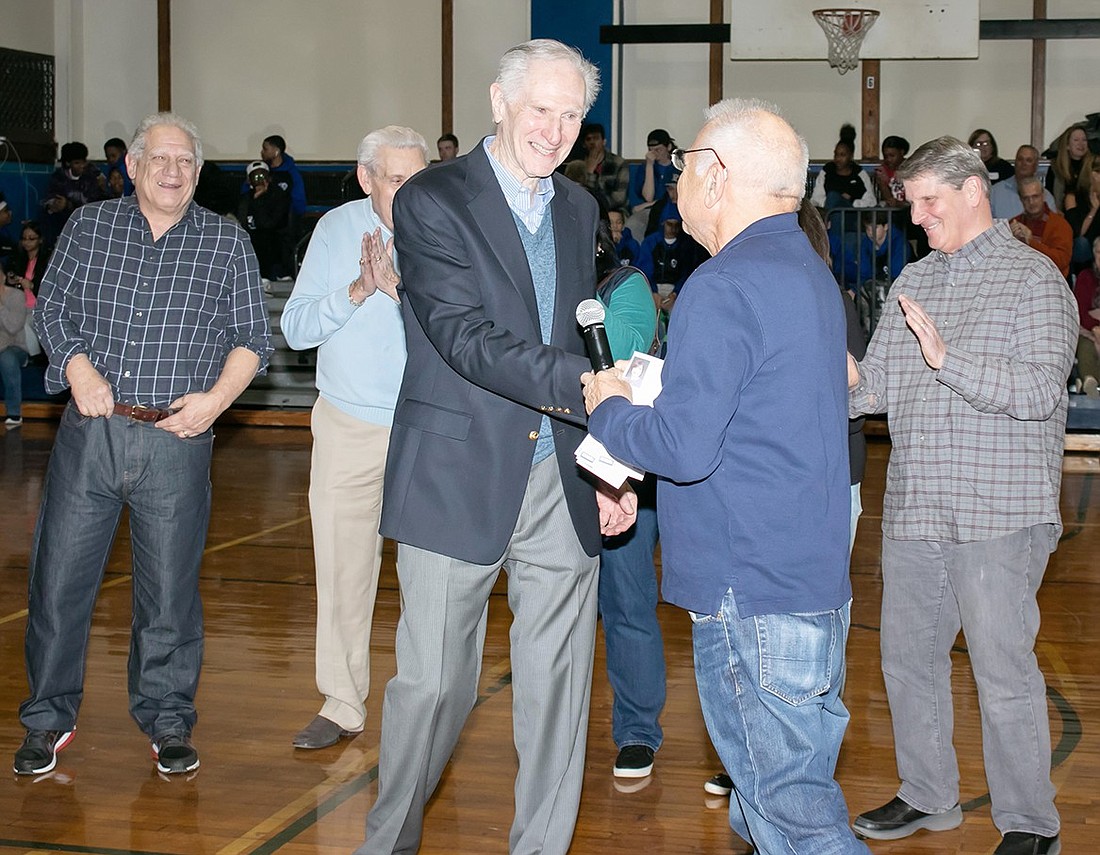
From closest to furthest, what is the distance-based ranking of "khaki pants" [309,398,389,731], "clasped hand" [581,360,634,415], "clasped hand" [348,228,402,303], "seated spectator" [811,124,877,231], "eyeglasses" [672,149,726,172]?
"eyeglasses" [672,149,726,172] → "clasped hand" [581,360,634,415] → "clasped hand" [348,228,402,303] → "khaki pants" [309,398,389,731] → "seated spectator" [811,124,877,231]

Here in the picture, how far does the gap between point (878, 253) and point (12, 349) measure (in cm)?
745

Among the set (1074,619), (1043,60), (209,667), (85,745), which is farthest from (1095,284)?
(85,745)

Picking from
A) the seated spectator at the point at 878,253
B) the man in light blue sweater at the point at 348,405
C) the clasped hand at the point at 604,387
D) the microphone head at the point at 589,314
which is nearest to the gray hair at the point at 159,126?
the man in light blue sweater at the point at 348,405

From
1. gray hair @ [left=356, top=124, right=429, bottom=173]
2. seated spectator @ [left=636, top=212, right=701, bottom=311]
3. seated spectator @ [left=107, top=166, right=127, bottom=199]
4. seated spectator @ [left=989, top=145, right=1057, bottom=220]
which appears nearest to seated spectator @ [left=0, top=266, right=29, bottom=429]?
seated spectator @ [left=107, top=166, right=127, bottom=199]

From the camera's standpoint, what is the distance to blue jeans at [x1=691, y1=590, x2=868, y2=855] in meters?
2.41

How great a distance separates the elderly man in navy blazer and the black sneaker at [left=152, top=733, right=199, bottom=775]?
1047 millimetres

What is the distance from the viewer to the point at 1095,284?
1122 centimetres

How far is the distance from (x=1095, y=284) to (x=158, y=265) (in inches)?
361

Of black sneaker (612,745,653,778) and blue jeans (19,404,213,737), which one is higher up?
blue jeans (19,404,213,737)

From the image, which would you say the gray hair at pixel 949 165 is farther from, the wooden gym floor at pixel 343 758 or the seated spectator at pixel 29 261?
the seated spectator at pixel 29 261

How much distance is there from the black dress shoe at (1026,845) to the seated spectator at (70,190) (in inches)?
500

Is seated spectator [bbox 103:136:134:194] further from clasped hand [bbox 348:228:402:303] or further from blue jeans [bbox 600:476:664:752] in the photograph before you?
blue jeans [bbox 600:476:664:752]

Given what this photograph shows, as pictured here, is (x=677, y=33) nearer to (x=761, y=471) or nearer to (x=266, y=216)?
(x=266, y=216)

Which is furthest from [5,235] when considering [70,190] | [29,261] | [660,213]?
[660,213]
